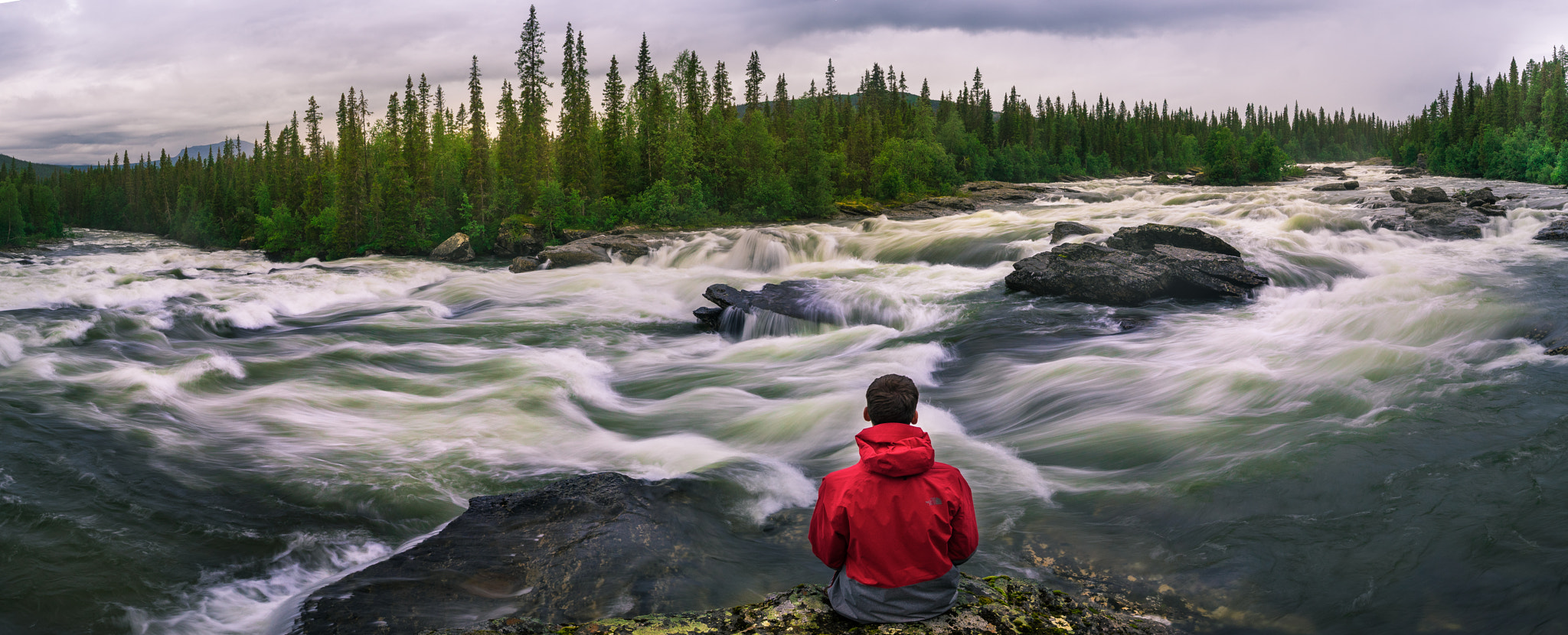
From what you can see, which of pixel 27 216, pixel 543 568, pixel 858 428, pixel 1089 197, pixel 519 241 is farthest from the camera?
pixel 27 216

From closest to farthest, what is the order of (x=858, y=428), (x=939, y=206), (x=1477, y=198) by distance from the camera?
(x=858, y=428)
(x=1477, y=198)
(x=939, y=206)

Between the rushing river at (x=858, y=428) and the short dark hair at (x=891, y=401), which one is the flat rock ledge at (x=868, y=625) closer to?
the short dark hair at (x=891, y=401)

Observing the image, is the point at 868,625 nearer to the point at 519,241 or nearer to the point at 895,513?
the point at 895,513

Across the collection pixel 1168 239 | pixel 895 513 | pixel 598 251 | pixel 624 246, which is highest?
pixel 624 246

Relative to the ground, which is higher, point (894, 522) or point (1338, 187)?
point (1338, 187)

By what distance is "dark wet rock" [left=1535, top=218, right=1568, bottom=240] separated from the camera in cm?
2273

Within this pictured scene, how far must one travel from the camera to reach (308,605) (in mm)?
5523

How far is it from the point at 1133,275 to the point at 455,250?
37059 mm

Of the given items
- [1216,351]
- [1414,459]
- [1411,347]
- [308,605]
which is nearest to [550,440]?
[308,605]

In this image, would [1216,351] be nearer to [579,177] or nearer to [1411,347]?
[1411,347]

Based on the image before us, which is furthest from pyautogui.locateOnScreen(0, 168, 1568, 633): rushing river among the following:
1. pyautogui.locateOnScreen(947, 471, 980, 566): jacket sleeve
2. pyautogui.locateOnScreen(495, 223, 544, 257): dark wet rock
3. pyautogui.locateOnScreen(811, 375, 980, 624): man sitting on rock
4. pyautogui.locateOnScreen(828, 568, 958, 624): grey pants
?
pyautogui.locateOnScreen(495, 223, 544, 257): dark wet rock

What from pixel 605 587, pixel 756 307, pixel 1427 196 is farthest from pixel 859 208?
pixel 605 587

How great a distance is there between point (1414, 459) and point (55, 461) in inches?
519

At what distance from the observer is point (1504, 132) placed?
8312 centimetres
